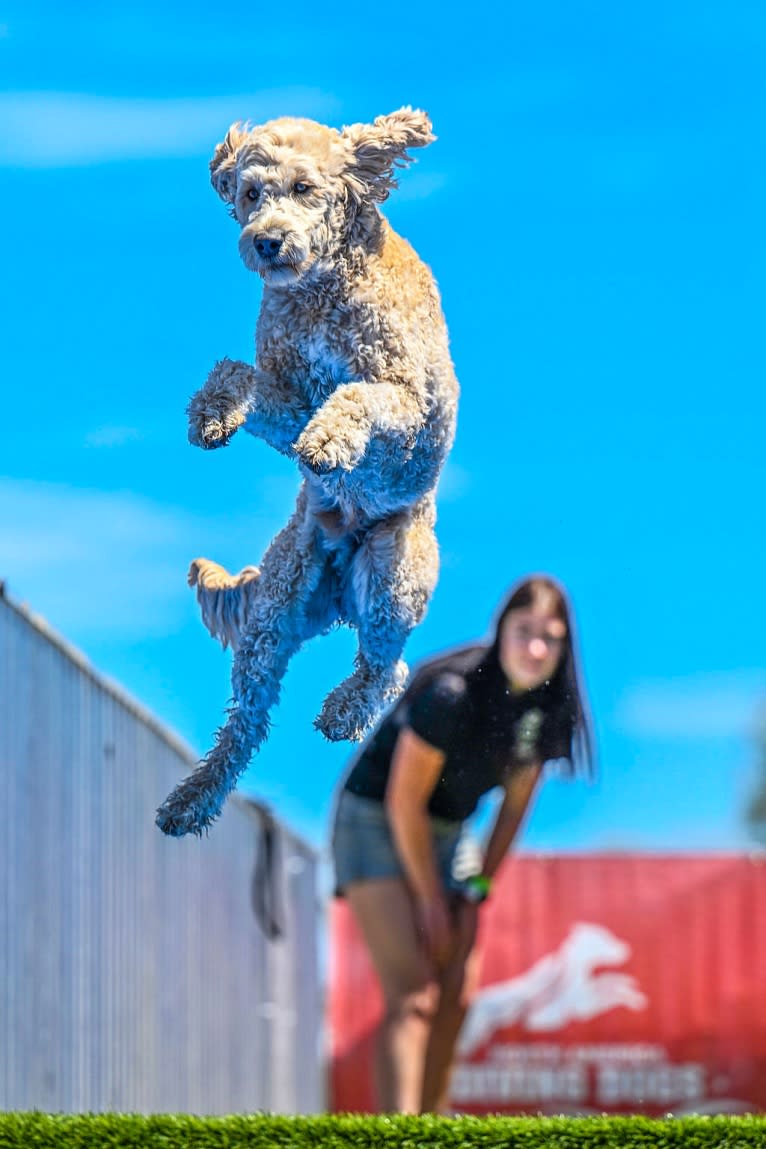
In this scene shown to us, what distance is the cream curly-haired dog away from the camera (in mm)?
3139

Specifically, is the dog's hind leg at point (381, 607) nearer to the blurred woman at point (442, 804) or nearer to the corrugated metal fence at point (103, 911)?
the blurred woman at point (442, 804)

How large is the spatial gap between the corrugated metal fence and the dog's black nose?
4.30 m

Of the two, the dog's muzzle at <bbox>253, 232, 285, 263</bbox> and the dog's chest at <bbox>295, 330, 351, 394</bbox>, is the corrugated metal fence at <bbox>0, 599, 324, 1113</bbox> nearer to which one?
the dog's chest at <bbox>295, 330, 351, 394</bbox>

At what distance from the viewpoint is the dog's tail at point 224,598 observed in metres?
A: 3.88

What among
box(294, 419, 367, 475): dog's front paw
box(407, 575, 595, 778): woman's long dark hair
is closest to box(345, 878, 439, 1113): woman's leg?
box(407, 575, 595, 778): woman's long dark hair

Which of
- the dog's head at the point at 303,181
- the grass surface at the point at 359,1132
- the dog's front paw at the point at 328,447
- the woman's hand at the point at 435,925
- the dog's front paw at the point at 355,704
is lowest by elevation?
the grass surface at the point at 359,1132

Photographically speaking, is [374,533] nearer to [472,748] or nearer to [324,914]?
[472,748]

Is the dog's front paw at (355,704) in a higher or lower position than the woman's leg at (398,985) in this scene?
lower

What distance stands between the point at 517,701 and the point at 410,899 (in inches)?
312

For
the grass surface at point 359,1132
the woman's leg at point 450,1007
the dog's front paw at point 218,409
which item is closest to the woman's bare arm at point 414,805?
the woman's leg at point 450,1007

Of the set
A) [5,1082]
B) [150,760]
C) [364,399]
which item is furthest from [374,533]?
[150,760]

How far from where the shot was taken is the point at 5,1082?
7.34 m

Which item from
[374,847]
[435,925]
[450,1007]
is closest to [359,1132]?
[374,847]

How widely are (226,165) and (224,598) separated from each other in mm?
986
